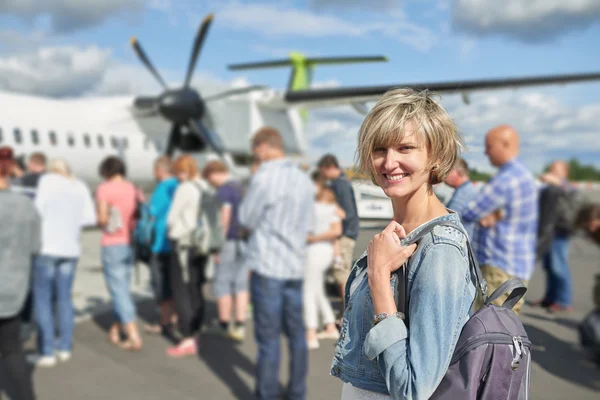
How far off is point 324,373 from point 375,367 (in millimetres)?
313

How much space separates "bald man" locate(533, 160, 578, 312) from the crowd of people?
2 centimetres

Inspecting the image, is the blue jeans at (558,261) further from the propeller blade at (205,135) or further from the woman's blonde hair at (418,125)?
the propeller blade at (205,135)

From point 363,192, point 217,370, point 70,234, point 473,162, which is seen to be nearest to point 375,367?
point 363,192

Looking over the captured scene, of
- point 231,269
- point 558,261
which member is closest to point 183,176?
point 231,269

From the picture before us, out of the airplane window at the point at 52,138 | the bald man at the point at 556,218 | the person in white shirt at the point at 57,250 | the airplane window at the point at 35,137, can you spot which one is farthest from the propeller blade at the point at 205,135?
the bald man at the point at 556,218

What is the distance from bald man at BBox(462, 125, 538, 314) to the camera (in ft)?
5.87

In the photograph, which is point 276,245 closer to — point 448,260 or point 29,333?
point 448,260

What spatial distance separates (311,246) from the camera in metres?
2.97

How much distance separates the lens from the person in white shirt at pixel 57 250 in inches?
160

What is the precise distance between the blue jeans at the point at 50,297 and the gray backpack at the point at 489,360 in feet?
13.0

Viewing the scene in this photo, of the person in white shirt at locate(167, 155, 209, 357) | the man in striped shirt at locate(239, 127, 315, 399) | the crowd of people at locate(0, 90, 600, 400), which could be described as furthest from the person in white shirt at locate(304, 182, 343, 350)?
the person in white shirt at locate(167, 155, 209, 357)

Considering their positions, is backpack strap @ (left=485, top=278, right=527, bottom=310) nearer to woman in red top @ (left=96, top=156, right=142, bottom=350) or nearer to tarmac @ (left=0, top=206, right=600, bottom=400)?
tarmac @ (left=0, top=206, right=600, bottom=400)

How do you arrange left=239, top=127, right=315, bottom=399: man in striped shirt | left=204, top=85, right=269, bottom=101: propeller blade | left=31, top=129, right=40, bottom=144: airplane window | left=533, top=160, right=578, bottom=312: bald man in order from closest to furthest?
left=239, top=127, right=315, bottom=399: man in striped shirt, left=533, top=160, right=578, bottom=312: bald man, left=31, top=129, right=40, bottom=144: airplane window, left=204, top=85, right=269, bottom=101: propeller blade

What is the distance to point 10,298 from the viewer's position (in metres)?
3.05
